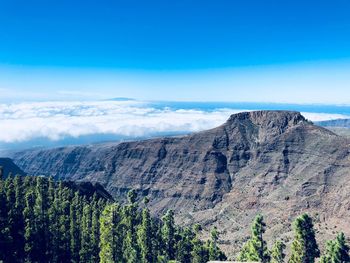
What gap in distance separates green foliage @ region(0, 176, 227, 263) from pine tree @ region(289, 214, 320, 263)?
81.7 ft

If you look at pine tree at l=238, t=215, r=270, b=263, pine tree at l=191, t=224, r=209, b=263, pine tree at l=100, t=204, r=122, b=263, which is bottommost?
pine tree at l=191, t=224, r=209, b=263

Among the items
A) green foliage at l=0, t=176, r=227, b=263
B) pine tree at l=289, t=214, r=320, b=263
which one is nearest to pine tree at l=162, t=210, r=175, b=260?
green foliage at l=0, t=176, r=227, b=263

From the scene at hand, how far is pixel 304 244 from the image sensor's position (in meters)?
103

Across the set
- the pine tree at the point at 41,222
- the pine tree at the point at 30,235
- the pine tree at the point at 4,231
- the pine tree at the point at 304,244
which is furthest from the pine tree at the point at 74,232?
the pine tree at the point at 304,244

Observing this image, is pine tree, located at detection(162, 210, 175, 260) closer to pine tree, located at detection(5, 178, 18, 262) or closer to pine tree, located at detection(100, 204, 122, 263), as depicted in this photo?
pine tree, located at detection(100, 204, 122, 263)

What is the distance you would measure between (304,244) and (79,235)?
57895 millimetres

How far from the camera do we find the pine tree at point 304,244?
336ft

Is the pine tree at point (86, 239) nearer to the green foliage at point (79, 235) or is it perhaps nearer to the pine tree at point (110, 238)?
the green foliage at point (79, 235)

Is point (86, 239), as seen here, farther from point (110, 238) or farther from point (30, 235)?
point (110, 238)

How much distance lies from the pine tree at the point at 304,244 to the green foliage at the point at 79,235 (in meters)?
24.9

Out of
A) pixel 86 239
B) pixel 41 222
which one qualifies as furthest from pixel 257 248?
pixel 41 222

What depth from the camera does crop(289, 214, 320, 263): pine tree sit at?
103m

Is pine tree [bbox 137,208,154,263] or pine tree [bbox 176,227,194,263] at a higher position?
pine tree [bbox 137,208,154,263]

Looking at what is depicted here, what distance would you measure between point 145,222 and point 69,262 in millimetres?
21828
